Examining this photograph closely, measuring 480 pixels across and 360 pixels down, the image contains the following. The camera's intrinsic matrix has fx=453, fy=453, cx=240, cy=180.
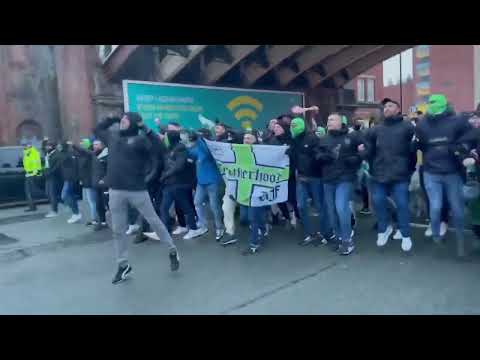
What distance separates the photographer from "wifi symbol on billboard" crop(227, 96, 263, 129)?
1584 centimetres

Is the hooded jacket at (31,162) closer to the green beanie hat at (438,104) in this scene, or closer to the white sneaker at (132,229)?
the white sneaker at (132,229)

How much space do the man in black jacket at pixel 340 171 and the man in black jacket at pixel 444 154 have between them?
33.3 inches

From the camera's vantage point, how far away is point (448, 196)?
5328 millimetres

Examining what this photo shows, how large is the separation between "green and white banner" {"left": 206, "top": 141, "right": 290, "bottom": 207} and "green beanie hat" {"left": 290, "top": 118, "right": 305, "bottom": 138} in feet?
0.90

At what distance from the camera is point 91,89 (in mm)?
14227

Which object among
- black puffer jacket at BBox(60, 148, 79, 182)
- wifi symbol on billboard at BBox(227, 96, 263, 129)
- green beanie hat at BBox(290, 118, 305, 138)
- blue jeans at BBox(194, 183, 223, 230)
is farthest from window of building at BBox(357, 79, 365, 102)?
green beanie hat at BBox(290, 118, 305, 138)

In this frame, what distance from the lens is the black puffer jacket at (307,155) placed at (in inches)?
245

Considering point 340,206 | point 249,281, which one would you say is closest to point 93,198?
point 249,281

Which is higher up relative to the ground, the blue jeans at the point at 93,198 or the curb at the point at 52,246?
the blue jeans at the point at 93,198

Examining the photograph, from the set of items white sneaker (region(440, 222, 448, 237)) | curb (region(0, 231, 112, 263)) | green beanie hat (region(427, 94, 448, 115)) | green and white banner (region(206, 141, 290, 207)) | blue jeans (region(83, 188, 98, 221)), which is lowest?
curb (region(0, 231, 112, 263))

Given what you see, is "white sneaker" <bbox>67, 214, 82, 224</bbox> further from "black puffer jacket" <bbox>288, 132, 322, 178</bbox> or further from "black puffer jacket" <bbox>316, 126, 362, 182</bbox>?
"black puffer jacket" <bbox>316, 126, 362, 182</bbox>

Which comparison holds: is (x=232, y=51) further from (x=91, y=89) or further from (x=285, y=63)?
(x=91, y=89)

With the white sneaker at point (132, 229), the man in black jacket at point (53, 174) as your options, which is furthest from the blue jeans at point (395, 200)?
the man in black jacket at point (53, 174)

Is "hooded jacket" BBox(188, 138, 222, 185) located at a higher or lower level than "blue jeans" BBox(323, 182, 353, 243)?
higher
